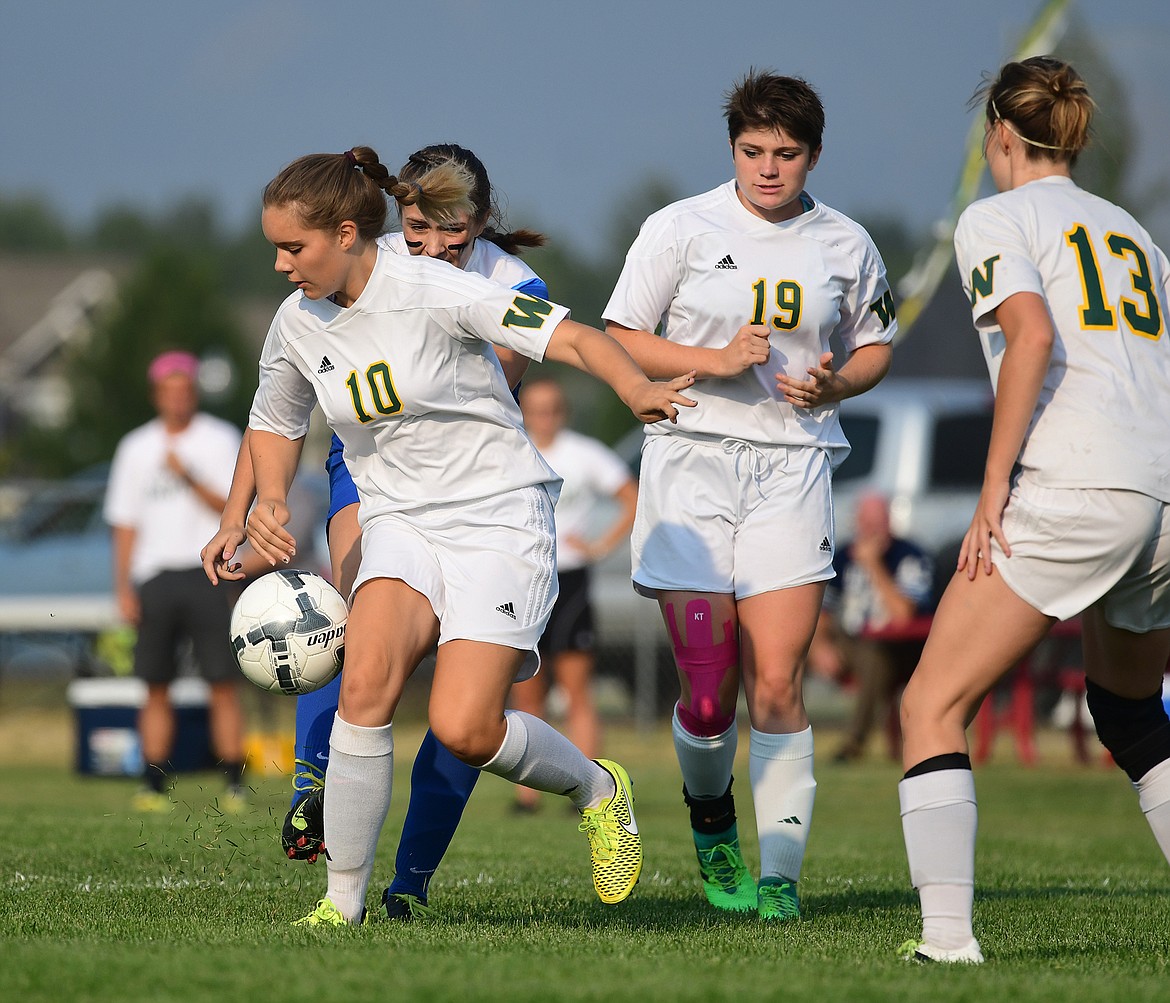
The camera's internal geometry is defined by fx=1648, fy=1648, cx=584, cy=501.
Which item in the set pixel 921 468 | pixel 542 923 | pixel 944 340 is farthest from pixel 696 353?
pixel 944 340

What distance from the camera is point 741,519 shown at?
5.44 m

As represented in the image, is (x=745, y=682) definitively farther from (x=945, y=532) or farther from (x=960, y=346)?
(x=960, y=346)

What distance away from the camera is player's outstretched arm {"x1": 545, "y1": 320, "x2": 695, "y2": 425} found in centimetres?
413

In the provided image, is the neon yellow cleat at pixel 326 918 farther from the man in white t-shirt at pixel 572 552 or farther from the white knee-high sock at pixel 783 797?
the man in white t-shirt at pixel 572 552

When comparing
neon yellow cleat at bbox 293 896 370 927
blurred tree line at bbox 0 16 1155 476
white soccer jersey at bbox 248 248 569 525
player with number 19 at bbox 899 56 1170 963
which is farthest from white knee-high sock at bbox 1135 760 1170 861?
blurred tree line at bbox 0 16 1155 476

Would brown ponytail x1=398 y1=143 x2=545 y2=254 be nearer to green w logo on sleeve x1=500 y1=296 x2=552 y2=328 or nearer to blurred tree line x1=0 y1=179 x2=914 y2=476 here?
green w logo on sleeve x1=500 y1=296 x2=552 y2=328

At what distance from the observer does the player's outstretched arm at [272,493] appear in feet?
15.7

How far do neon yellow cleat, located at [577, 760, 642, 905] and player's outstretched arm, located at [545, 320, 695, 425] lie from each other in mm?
1444

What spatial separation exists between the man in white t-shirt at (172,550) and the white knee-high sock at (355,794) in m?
5.63

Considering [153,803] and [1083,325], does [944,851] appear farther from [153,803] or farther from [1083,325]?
[153,803]

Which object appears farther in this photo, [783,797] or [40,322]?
[40,322]

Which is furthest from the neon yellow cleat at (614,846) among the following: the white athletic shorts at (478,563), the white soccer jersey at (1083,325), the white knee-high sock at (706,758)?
the white soccer jersey at (1083,325)

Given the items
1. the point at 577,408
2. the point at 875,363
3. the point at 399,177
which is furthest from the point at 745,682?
the point at 577,408

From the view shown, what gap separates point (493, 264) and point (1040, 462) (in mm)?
2065
